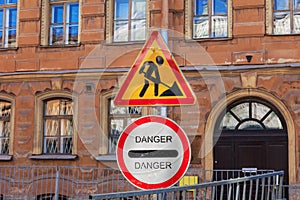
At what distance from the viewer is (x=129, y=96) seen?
5105mm

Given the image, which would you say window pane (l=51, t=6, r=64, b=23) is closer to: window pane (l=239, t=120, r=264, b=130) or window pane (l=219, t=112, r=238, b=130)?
window pane (l=219, t=112, r=238, b=130)

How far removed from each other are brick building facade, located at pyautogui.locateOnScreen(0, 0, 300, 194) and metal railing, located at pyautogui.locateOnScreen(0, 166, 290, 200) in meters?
0.24

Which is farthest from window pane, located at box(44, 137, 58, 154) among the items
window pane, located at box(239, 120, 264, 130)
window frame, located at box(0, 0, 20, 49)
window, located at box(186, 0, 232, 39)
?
window pane, located at box(239, 120, 264, 130)

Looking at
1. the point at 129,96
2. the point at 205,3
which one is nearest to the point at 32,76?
the point at 205,3

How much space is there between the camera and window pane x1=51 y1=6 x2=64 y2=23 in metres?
14.3

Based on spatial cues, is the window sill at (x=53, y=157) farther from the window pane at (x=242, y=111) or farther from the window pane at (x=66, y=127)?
the window pane at (x=242, y=111)

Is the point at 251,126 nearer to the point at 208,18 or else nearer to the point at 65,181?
the point at 208,18

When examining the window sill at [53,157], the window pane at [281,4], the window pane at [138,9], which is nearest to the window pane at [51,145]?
the window sill at [53,157]

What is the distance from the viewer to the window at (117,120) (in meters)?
13.4

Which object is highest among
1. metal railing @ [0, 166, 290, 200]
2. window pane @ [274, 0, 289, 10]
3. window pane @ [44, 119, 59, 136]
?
window pane @ [274, 0, 289, 10]

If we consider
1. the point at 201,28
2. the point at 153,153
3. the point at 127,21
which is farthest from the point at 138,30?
the point at 153,153

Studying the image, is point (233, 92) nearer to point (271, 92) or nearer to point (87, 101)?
point (271, 92)

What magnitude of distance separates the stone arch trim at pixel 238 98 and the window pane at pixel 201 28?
1676 millimetres

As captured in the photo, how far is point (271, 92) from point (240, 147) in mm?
1483
